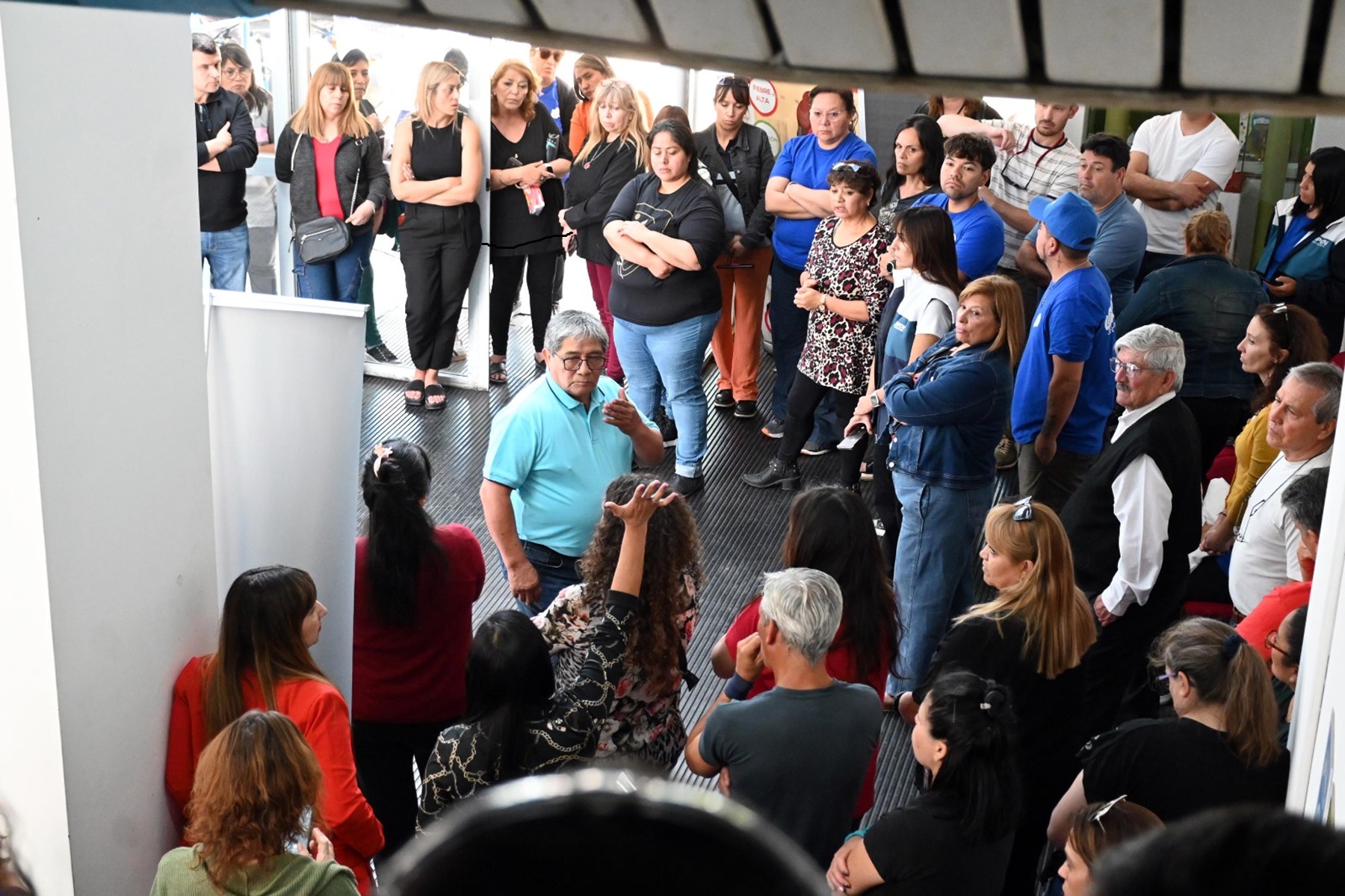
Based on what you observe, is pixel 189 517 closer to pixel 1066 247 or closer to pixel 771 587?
pixel 771 587

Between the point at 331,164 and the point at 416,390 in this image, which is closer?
the point at 331,164

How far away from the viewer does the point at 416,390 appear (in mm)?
7523

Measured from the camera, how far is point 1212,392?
5.46m

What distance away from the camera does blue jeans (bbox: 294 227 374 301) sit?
7383 mm

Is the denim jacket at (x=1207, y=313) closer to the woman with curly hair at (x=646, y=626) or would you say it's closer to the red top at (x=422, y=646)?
the woman with curly hair at (x=646, y=626)

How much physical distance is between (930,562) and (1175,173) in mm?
3272

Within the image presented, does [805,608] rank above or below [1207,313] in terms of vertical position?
below

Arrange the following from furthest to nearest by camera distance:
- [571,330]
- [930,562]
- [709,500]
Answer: [709,500] → [930,562] → [571,330]

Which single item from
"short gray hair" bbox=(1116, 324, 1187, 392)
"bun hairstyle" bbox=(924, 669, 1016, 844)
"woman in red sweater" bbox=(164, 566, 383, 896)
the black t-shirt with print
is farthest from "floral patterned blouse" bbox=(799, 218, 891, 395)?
"woman in red sweater" bbox=(164, 566, 383, 896)

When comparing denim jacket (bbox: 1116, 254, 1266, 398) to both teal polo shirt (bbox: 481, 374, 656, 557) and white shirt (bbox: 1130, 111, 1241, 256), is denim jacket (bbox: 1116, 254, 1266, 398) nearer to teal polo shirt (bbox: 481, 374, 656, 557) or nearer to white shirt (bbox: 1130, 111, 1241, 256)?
white shirt (bbox: 1130, 111, 1241, 256)

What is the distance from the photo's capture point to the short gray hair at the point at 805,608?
2979 millimetres

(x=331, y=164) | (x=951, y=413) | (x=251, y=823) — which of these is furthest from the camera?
(x=331, y=164)

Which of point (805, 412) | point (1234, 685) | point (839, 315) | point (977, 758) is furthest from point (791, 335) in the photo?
point (977, 758)

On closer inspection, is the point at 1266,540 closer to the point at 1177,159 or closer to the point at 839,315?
the point at 839,315
